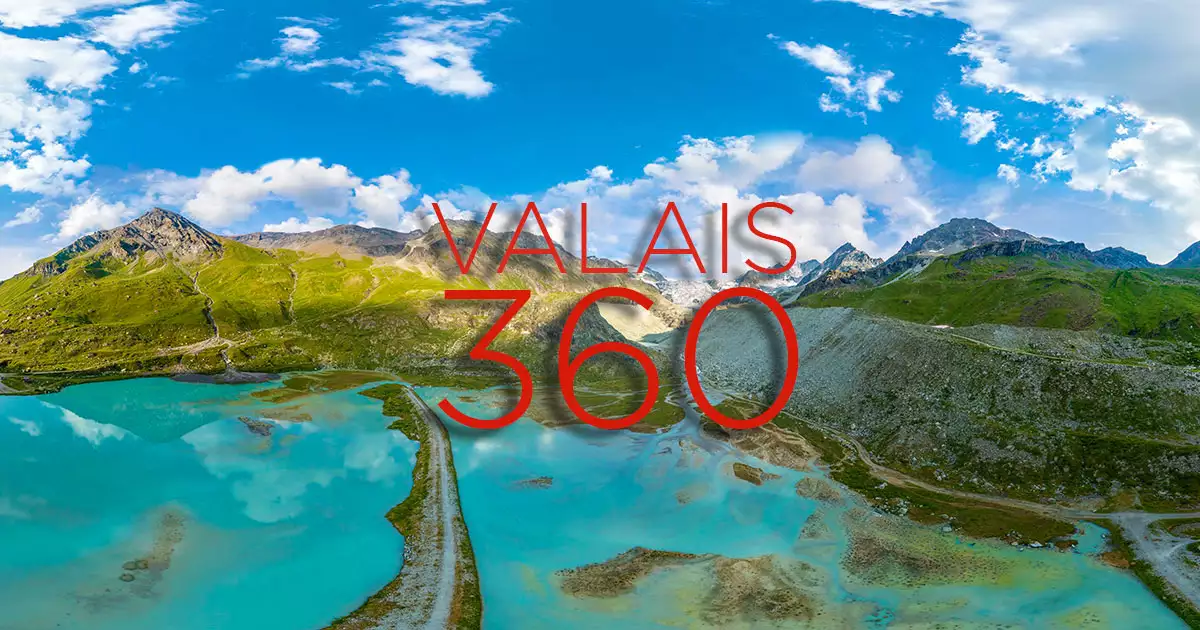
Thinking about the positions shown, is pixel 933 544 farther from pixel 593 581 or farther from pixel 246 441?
pixel 246 441

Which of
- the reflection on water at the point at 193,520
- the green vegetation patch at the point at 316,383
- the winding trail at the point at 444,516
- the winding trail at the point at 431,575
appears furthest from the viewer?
the green vegetation patch at the point at 316,383

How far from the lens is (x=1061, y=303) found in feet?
463

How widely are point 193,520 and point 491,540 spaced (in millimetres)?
33530

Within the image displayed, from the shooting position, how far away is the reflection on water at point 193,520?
4666cm

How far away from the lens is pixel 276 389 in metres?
151

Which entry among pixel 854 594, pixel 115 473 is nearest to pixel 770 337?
pixel 854 594

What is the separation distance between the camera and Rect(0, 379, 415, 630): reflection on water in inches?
1837

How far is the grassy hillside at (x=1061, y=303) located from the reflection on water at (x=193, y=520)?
5880 inches

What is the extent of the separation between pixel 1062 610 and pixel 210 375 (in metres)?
200

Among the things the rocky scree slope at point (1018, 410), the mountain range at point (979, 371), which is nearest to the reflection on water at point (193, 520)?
the mountain range at point (979, 371)

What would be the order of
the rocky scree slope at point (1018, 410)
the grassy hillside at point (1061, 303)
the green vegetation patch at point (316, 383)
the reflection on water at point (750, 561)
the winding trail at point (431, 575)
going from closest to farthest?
the winding trail at point (431, 575), the reflection on water at point (750, 561), the rocky scree slope at point (1018, 410), the grassy hillside at point (1061, 303), the green vegetation patch at point (316, 383)

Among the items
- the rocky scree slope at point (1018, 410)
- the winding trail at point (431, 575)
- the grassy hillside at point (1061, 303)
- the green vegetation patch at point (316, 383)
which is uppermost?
the grassy hillside at point (1061, 303)

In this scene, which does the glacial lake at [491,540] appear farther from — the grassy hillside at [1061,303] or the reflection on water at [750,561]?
the grassy hillside at [1061,303]

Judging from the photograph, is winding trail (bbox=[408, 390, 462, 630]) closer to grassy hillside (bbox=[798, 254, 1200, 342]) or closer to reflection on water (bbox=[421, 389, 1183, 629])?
reflection on water (bbox=[421, 389, 1183, 629])
